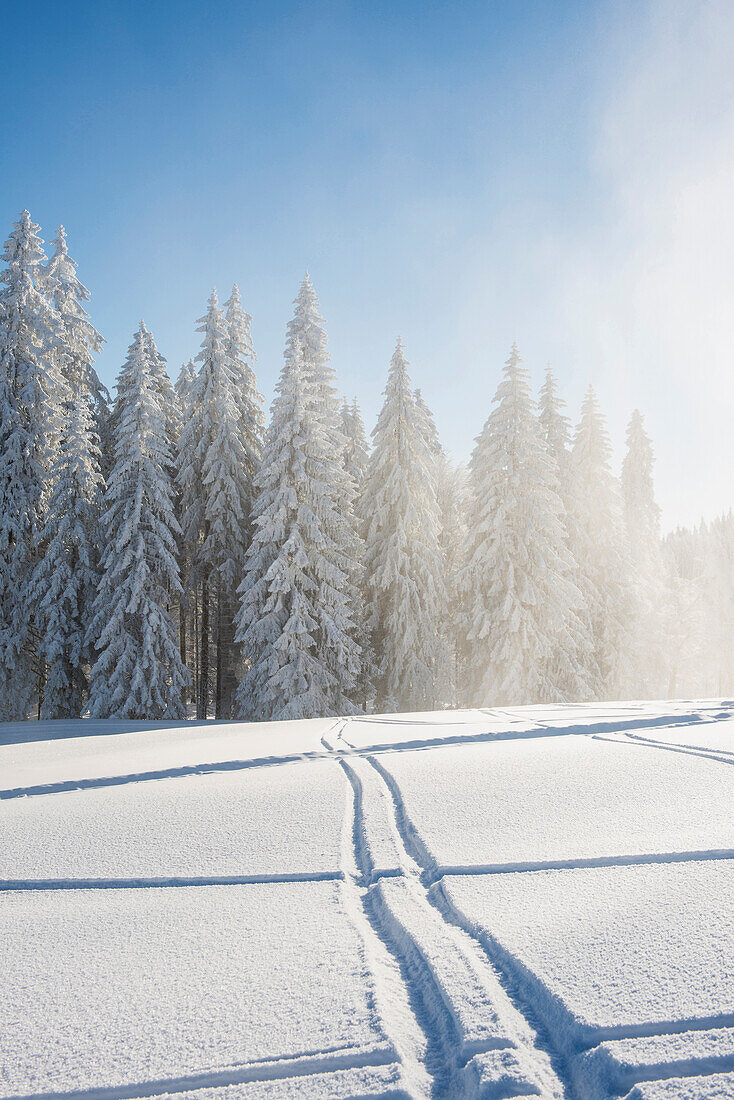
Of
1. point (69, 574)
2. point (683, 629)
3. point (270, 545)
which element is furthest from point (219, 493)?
point (683, 629)

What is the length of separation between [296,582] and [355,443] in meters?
10.3

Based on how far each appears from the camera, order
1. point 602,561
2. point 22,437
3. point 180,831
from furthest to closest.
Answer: point 602,561, point 22,437, point 180,831

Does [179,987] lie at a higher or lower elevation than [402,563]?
lower

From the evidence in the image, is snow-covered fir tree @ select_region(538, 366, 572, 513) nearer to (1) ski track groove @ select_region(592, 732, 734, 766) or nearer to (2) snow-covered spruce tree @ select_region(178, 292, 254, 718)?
(2) snow-covered spruce tree @ select_region(178, 292, 254, 718)

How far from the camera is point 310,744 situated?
6191 millimetres

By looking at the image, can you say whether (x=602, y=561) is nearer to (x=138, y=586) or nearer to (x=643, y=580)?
(x=643, y=580)

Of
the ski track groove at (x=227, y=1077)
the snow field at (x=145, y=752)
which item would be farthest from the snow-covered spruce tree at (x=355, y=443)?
the ski track groove at (x=227, y=1077)

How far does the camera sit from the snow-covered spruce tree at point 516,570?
17219 mm

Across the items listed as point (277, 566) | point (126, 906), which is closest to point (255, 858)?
point (126, 906)

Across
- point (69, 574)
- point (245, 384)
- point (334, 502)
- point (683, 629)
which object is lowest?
point (683, 629)

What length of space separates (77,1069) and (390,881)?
50.3 inches

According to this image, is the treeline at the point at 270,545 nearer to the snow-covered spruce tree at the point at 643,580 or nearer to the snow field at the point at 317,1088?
the snow-covered spruce tree at the point at 643,580

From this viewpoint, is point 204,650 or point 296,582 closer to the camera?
point 296,582

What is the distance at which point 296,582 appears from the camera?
634 inches
